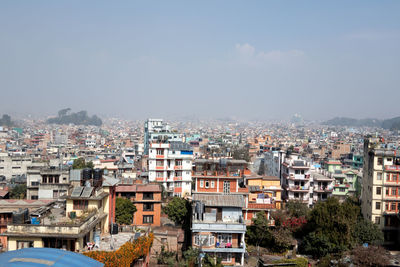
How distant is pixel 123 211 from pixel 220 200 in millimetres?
5103

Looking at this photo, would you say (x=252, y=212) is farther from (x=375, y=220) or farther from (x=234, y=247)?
(x=375, y=220)

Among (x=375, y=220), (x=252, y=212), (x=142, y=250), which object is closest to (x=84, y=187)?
(x=142, y=250)

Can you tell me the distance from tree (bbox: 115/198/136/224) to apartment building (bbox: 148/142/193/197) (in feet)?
32.6

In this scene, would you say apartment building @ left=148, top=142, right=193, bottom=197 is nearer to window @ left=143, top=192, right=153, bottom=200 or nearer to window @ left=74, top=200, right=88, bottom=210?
window @ left=143, top=192, right=153, bottom=200

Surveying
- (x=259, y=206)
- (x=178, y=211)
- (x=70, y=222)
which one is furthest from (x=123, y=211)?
(x=259, y=206)

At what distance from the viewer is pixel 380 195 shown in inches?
855

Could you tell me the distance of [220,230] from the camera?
626 inches

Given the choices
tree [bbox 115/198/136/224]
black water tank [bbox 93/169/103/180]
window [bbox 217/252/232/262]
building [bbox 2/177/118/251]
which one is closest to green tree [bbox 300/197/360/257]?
window [bbox 217/252/232/262]

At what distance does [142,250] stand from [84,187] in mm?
3085

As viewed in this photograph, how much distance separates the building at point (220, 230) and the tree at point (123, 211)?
13.9ft

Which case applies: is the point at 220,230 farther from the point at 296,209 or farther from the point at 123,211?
the point at 296,209

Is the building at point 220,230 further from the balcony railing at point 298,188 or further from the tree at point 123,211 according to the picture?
the balcony railing at point 298,188

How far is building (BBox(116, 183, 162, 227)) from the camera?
2073 centimetres

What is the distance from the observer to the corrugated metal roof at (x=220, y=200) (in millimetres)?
16531
